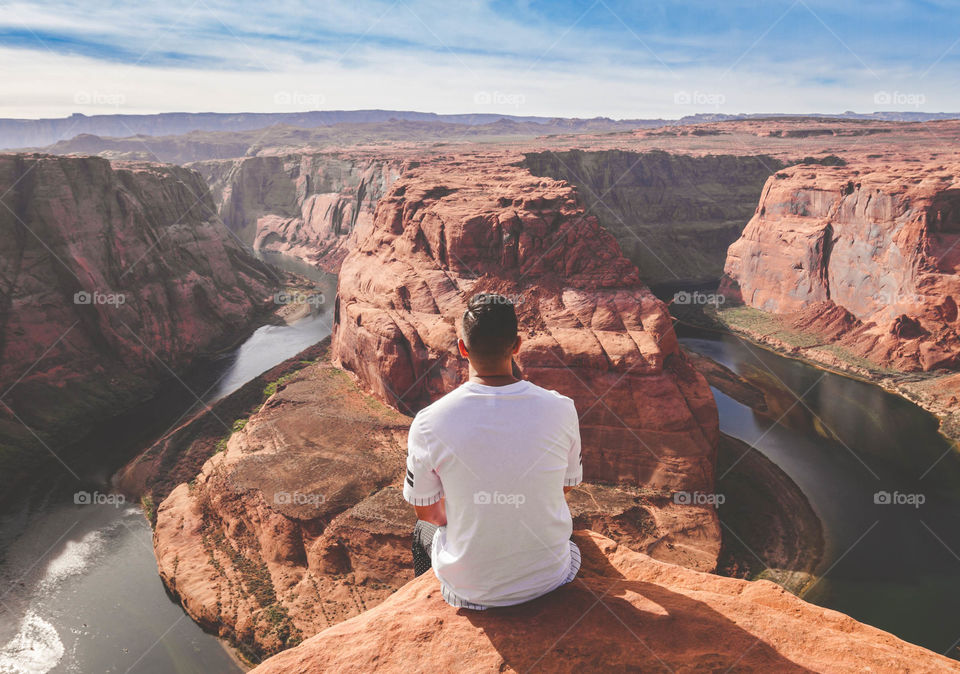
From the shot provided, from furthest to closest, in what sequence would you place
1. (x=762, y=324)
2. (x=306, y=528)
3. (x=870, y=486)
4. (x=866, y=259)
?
(x=762, y=324)
(x=866, y=259)
(x=870, y=486)
(x=306, y=528)

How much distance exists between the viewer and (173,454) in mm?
38406

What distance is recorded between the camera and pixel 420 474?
517 centimetres

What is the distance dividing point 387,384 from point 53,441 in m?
27.0

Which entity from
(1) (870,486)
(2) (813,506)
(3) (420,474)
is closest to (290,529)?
(3) (420,474)

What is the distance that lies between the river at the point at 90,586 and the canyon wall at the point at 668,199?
247 ft

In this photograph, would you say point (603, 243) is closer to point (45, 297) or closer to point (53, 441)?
point (53, 441)

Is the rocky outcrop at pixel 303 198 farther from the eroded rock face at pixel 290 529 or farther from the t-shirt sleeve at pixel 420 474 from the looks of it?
the t-shirt sleeve at pixel 420 474

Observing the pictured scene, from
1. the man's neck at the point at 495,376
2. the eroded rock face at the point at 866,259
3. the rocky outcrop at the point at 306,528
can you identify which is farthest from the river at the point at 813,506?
the man's neck at the point at 495,376

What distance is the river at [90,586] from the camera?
2438cm

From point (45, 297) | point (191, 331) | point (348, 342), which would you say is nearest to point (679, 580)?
point (348, 342)

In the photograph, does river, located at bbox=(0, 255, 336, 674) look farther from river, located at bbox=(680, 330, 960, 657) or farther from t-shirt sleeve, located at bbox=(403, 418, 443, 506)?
river, located at bbox=(680, 330, 960, 657)

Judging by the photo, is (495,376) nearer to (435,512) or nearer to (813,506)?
(435,512)

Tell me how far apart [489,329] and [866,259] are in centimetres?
6989

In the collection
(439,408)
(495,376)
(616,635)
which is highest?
(495,376)
